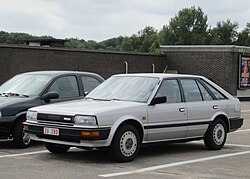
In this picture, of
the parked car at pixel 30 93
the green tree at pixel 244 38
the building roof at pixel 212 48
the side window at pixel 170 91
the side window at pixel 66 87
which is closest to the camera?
the side window at pixel 170 91

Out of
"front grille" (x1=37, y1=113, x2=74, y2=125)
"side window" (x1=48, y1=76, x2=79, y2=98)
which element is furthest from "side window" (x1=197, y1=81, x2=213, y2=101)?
"front grille" (x1=37, y1=113, x2=74, y2=125)

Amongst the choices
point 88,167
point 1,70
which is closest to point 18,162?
point 88,167

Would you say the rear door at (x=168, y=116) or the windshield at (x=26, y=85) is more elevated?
the windshield at (x=26, y=85)

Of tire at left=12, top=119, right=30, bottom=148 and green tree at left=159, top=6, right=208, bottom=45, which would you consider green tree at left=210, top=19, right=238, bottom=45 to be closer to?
green tree at left=159, top=6, right=208, bottom=45

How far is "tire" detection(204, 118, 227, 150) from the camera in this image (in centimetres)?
1059

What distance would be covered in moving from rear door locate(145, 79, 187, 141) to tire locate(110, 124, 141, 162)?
1.18 ft

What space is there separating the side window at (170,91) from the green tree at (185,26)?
254 ft

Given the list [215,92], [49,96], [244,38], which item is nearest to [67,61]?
[49,96]

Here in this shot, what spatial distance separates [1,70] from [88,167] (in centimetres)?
2063

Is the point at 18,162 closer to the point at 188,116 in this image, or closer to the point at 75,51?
the point at 188,116

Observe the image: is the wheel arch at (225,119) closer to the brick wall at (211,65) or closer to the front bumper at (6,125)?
the front bumper at (6,125)

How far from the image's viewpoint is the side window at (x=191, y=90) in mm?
10312

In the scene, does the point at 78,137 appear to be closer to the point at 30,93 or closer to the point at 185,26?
the point at 30,93

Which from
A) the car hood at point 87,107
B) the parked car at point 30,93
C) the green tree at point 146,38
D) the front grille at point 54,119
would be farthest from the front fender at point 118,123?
the green tree at point 146,38
